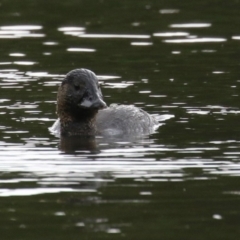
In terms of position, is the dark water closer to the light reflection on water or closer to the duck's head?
the light reflection on water

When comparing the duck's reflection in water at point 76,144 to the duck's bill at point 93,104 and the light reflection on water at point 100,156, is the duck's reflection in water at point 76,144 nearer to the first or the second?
the light reflection on water at point 100,156

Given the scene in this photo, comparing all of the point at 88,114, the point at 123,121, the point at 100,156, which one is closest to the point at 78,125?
the point at 88,114

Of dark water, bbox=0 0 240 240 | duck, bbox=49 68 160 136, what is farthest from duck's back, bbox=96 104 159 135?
dark water, bbox=0 0 240 240

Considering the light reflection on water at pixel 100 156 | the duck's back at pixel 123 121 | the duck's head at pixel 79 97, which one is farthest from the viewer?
the duck's back at pixel 123 121

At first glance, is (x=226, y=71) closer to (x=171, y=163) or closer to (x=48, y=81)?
(x=48, y=81)

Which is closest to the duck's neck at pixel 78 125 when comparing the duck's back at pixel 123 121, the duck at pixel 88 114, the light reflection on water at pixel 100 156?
the duck at pixel 88 114

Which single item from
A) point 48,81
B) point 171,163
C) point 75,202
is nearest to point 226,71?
point 48,81

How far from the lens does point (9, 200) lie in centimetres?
1140

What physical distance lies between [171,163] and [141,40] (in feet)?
31.1

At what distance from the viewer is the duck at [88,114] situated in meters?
15.4

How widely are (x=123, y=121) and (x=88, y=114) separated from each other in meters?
0.52

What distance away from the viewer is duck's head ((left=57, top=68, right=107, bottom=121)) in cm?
1530

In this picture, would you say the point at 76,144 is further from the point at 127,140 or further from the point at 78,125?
the point at 78,125

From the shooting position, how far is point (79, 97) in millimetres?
15531
